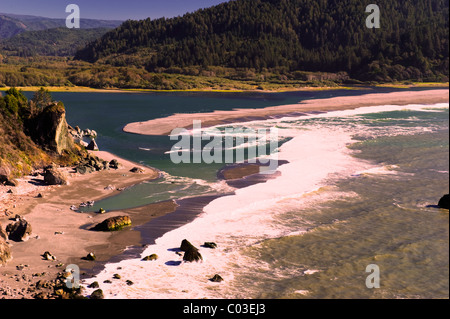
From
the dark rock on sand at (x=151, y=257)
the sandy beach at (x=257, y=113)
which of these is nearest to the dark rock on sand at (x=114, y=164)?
the dark rock on sand at (x=151, y=257)

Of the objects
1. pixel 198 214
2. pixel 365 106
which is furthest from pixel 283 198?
pixel 365 106

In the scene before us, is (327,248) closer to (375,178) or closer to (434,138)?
(375,178)

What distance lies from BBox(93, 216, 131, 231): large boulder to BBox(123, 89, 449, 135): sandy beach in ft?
128

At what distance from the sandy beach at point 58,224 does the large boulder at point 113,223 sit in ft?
1.79

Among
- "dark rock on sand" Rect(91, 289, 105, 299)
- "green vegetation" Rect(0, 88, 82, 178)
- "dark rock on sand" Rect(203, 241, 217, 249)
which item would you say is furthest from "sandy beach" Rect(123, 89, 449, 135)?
"dark rock on sand" Rect(91, 289, 105, 299)

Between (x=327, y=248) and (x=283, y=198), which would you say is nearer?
(x=327, y=248)

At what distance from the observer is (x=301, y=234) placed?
27.7m

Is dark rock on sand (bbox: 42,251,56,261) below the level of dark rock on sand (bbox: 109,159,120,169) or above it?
below

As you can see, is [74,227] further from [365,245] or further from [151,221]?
[365,245]

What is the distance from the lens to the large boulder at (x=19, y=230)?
83.5 feet

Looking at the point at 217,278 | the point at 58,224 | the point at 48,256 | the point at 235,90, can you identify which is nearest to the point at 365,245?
the point at 217,278

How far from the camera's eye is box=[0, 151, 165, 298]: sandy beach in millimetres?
21656

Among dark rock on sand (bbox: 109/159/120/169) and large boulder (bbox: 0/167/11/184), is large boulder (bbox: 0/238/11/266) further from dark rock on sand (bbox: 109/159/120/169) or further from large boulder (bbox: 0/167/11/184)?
dark rock on sand (bbox: 109/159/120/169)
